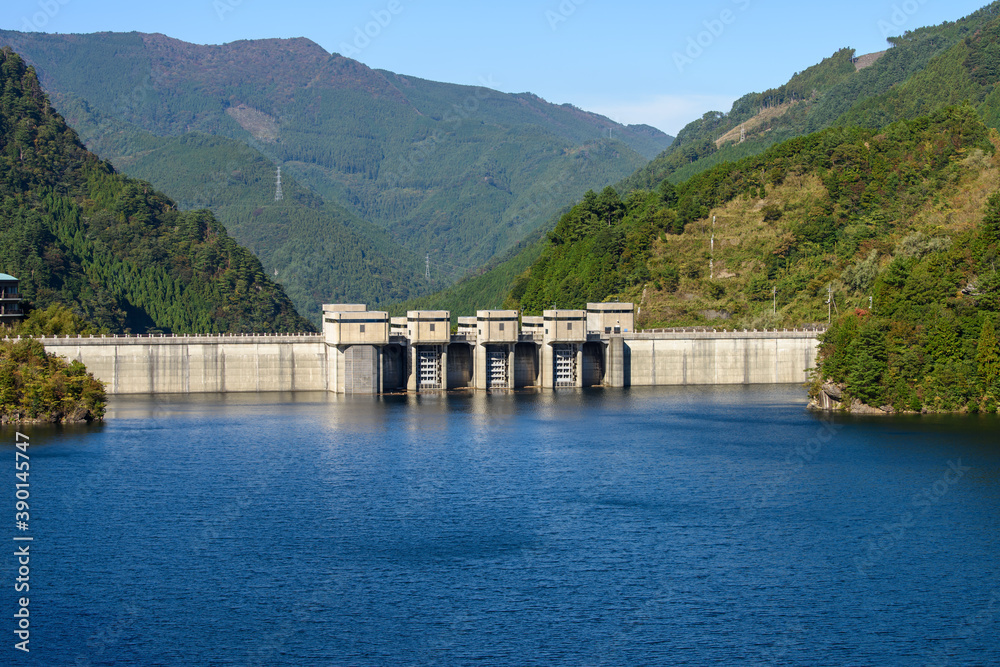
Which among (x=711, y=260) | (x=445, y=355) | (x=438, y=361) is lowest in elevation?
(x=438, y=361)

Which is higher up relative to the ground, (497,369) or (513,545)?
(497,369)

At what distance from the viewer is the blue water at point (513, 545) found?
49969 millimetres

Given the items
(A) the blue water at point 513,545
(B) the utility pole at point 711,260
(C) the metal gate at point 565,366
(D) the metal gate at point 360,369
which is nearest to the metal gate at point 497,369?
(C) the metal gate at point 565,366

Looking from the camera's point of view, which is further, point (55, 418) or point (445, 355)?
point (445, 355)

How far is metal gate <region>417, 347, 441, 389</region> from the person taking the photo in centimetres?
13575

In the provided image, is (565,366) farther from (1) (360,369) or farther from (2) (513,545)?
(2) (513,545)

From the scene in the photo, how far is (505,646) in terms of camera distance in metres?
49.5

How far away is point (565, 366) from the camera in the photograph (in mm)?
141375

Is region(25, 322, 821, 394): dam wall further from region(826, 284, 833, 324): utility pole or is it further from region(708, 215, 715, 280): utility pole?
region(708, 215, 715, 280): utility pole

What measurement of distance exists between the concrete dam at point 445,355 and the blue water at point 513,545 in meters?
28.3

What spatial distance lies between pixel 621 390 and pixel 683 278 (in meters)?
37.7

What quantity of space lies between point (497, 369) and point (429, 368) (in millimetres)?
8369

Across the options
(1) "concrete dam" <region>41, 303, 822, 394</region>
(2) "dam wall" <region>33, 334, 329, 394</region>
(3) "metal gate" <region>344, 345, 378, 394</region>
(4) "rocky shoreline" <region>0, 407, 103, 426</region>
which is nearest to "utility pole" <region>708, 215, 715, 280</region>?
(1) "concrete dam" <region>41, 303, 822, 394</region>

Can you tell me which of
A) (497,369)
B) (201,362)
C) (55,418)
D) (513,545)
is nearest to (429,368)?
(497,369)
